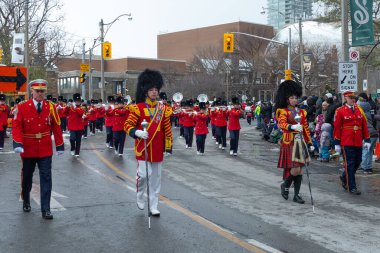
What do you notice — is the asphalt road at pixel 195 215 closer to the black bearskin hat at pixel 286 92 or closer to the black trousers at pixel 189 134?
the black bearskin hat at pixel 286 92

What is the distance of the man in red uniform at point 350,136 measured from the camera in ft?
33.4

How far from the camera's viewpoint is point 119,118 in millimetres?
16844

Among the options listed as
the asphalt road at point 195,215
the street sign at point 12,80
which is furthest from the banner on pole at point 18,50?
the asphalt road at point 195,215

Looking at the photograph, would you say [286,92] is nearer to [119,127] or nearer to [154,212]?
[154,212]

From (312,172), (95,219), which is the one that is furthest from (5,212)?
(312,172)

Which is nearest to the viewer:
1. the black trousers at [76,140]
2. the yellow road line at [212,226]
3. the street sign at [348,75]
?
the yellow road line at [212,226]

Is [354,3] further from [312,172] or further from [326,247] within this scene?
[326,247]

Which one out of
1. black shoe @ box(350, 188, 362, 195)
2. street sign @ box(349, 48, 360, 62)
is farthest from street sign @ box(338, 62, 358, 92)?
black shoe @ box(350, 188, 362, 195)

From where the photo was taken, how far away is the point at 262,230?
694 centimetres

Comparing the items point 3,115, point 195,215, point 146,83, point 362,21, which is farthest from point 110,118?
point 195,215

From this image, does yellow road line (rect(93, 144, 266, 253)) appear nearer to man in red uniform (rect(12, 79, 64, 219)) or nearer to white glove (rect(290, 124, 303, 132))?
man in red uniform (rect(12, 79, 64, 219))

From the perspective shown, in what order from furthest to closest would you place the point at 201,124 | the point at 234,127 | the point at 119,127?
the point at 201,124 < the point at 234,127 < the point at 119,127

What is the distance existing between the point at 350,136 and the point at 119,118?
869 cm

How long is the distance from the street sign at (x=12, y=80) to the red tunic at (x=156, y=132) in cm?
1288
